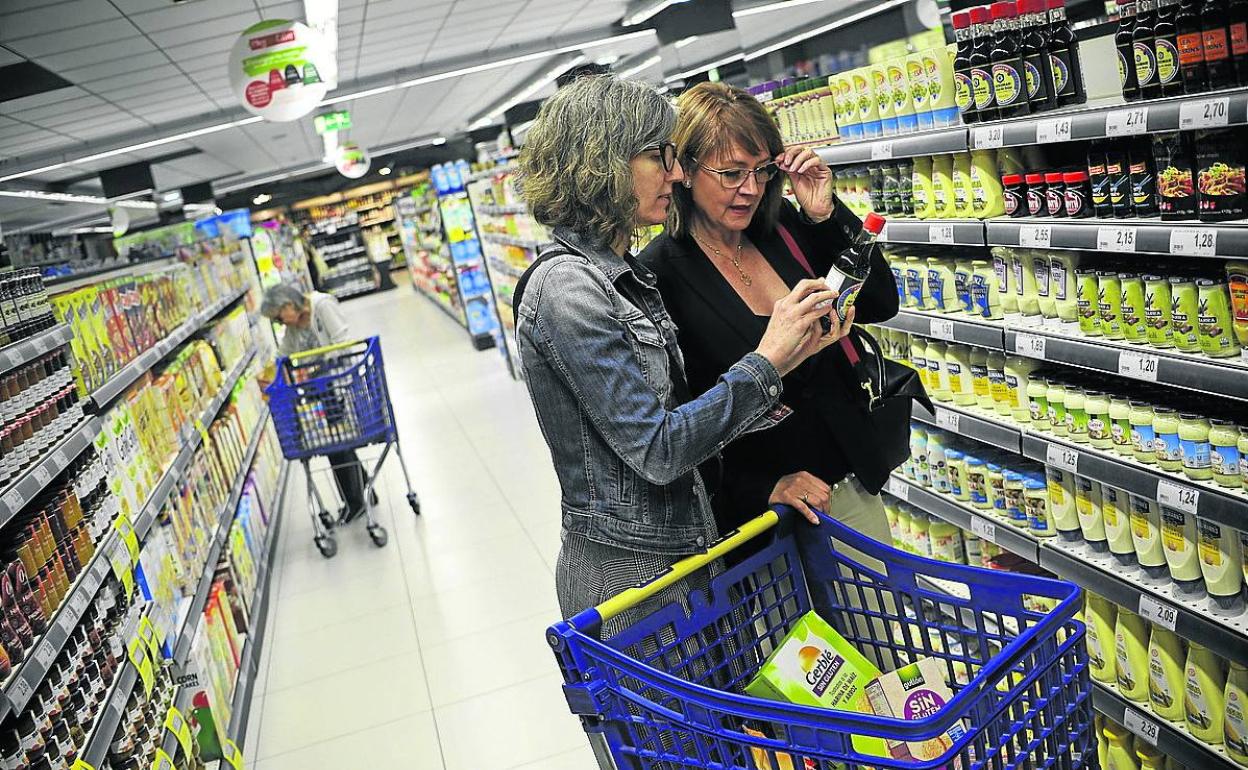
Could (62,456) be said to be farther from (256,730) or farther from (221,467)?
(221,467)

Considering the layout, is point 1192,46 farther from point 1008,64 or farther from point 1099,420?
point 1099,420

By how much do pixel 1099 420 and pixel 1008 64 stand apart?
92 centimetres

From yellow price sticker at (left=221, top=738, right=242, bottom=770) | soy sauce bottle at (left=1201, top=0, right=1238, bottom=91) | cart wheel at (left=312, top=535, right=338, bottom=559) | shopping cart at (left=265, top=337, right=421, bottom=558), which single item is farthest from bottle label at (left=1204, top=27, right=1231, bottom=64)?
cart wheel at (left=312, top=535, right=338, bottom=559)

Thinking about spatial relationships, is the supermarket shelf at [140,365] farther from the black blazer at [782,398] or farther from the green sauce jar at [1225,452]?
the green sauce jar at [1225,452]

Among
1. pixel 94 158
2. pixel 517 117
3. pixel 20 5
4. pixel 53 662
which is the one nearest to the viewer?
pixel 53 662

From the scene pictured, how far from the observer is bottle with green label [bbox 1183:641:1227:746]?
2441 mm

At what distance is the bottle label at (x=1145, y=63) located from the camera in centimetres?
216

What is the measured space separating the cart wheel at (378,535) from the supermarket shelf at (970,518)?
10.5 ft

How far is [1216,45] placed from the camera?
2002mm

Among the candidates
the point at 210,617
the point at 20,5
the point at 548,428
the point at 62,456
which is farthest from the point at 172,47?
the point at 548,428

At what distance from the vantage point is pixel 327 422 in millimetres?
5914

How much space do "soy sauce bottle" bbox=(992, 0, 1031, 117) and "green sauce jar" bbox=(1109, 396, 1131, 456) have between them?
29.3 inches

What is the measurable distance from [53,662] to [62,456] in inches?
21.1

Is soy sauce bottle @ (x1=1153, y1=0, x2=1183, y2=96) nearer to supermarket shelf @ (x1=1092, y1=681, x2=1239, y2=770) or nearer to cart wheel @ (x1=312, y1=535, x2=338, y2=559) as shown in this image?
supermarket shelf @ (x1=1092, y1=681, x2=1239, y2=770)
